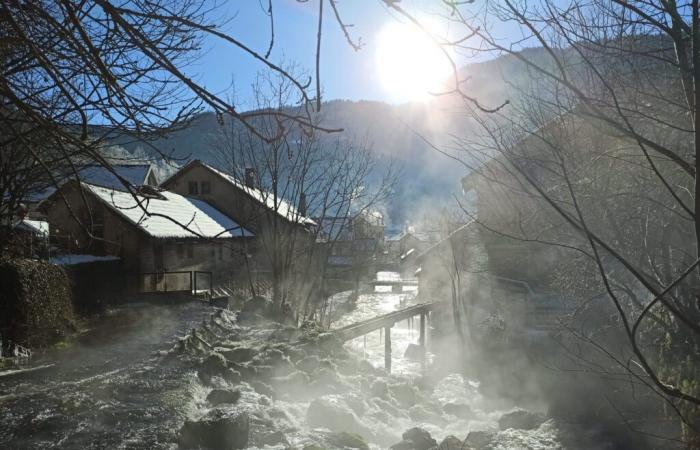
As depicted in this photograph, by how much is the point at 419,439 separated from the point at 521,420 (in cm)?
377

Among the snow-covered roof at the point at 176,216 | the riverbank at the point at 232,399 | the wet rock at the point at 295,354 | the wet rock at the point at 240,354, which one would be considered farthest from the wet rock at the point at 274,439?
the snow-covered roof at the point at 176,216

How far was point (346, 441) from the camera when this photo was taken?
8.20 metres

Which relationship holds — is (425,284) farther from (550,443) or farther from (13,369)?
(13,369)

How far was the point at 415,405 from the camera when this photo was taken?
489 inches

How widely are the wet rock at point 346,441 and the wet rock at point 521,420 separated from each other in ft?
16.6

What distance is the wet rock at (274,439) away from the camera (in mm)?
7738

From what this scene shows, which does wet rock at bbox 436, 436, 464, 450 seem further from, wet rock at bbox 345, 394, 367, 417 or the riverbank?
wet rock at bbox 345, 394, 367, 417

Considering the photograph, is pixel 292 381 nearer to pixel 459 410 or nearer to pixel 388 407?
pixel 388 407

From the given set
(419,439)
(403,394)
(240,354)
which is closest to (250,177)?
(240,354)

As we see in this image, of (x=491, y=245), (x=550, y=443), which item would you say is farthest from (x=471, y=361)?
(x=550, y=443)

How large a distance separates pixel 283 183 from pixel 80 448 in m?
13.0

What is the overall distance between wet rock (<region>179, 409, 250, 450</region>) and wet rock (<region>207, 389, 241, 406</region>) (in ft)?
5.04

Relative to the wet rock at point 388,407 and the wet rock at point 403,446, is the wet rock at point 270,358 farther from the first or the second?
the wet rock at point 403,446

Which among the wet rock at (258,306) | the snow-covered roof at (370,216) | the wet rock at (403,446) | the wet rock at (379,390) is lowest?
the wet rock at (403,446)
